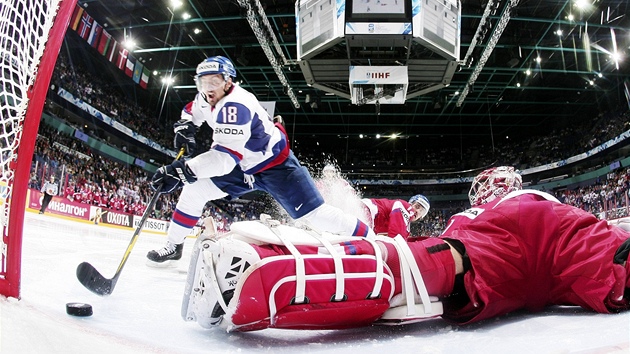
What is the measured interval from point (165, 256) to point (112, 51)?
11.8m

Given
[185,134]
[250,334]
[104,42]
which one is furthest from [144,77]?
[250,334]

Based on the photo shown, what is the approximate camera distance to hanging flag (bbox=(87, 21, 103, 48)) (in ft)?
36.4

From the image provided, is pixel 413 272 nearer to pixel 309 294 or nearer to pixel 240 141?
pixel 309 294

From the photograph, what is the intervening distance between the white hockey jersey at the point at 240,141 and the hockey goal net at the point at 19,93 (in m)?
1.13

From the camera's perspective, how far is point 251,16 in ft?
29.4

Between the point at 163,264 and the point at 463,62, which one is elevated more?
the point at 463,62

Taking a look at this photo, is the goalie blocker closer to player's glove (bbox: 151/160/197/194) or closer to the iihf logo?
player's glove (bbox: 151/160/197/194)

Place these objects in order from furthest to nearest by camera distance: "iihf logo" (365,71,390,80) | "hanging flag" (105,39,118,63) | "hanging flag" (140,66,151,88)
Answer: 1. "hanging flag" (140,66,151,88)
2. "hanging flag" (105,39,118,63)
3. "iihf logo" (365,71,390,80)

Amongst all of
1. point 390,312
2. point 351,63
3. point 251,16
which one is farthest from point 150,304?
point 251,16

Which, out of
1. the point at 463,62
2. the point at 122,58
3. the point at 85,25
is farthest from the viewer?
the point at 122,58

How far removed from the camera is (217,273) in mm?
956

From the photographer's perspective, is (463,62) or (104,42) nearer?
(463,62)

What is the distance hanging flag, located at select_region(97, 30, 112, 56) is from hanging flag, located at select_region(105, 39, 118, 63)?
0.10m

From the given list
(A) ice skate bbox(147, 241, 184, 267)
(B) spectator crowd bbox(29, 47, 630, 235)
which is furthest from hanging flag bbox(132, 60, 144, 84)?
(A) ice skate bbox(147, 241, 184, 267)
